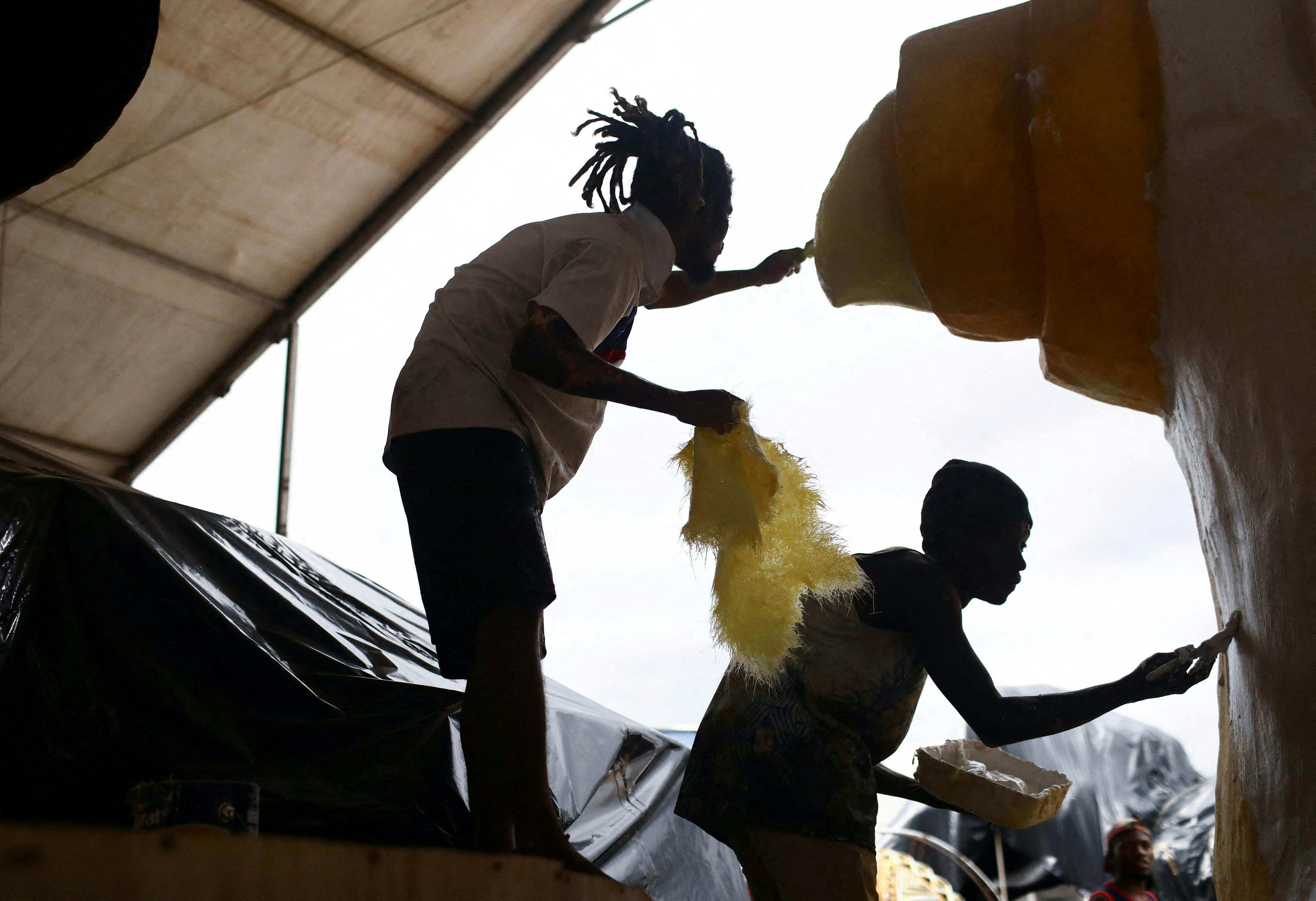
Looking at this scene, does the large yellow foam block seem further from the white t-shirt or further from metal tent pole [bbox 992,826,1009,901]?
metal tent pole [bbox 992,826,1009,901]

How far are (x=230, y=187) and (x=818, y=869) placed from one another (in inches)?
218

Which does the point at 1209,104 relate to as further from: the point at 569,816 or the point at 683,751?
the point at 683,751

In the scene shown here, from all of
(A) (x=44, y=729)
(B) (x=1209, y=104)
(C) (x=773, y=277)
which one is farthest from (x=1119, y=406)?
(A) (x=44, y=729)

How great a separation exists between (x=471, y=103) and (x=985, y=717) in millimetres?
5360

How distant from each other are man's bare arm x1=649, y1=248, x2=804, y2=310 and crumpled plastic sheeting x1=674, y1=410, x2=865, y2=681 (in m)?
0.58

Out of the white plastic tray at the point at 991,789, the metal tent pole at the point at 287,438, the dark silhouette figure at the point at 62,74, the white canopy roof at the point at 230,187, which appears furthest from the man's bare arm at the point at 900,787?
the metal tent pole at the point at 287,438

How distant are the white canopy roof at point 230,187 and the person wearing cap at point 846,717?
178 inches

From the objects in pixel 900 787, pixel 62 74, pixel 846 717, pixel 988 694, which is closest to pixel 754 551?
pixel 846 717

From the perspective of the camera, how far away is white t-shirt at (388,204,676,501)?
1433mm

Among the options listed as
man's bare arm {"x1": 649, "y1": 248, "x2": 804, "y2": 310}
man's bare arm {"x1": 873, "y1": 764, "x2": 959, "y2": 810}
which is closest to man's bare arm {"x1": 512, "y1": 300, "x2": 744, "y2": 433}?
man's bare arm {"x1": 649, "y1": 248, "x2": 804, "y2": 310}

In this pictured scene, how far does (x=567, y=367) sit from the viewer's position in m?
1.38

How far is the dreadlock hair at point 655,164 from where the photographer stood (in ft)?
5.62

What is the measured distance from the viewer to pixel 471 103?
20.0 feet

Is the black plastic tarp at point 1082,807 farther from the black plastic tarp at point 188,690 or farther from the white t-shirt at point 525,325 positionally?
the white t-shirt at point 525,325
